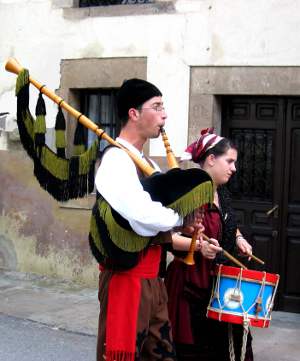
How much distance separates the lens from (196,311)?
397cm

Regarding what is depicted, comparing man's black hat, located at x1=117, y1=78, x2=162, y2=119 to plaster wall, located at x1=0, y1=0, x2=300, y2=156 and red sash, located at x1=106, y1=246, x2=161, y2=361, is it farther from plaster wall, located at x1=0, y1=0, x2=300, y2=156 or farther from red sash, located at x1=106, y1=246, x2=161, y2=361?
plaster wall, located at x1=0, y1=0, x2=300, y2=156

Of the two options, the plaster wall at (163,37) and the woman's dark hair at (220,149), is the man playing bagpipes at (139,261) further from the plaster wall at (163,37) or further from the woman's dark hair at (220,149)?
the plaster wall at (163,37)

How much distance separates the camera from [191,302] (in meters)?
3.96

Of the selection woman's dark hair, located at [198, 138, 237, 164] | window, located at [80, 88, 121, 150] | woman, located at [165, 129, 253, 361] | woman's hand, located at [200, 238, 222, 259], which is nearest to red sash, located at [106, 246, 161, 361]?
woman's hand, located at [200, 238, 222, 259]

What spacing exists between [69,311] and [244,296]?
135 inches

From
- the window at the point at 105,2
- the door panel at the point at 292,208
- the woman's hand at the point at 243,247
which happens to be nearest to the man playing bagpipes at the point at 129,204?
the woman's hand at the point at 243,247

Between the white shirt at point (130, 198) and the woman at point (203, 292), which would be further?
the woman at point (203, 292)

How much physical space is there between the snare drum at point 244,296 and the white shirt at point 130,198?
2.31 ft

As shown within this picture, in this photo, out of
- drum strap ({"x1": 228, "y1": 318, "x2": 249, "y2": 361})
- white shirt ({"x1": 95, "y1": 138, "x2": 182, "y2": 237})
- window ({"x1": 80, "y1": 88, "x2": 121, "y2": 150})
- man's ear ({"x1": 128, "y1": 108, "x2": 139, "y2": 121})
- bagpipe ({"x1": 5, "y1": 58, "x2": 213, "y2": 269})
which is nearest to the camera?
white shirt ({"x1": 95, "y1": 138, "x2": 182, "y2": 237})

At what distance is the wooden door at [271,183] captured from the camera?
682cm

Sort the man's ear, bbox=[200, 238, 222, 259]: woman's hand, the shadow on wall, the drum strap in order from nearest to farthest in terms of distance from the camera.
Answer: the man's ear, bbox=[200, 238, 222, 259]: woman's hand, the drum strap, the shadow on wall

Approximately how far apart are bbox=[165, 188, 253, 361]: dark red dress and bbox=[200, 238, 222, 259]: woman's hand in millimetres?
263

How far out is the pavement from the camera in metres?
5.87

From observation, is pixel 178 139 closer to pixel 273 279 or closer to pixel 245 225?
pixel 245 225
